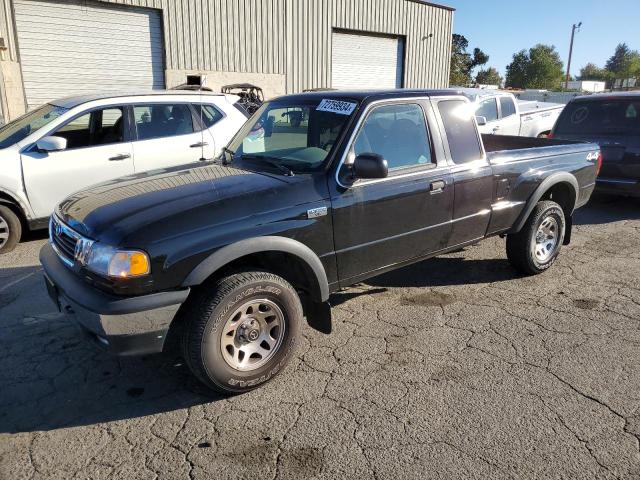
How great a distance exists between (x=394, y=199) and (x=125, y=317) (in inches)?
79.5

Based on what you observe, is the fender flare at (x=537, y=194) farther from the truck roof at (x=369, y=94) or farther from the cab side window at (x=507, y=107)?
the cab side window at (x=507, y=107)

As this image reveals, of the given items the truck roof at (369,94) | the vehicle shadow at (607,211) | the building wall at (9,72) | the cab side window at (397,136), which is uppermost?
the building wall at (9,72)

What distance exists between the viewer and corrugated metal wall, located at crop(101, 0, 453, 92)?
16.0m

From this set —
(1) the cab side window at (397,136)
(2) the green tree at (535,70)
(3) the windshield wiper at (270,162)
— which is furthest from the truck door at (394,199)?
(2) the green tree at (535,70)

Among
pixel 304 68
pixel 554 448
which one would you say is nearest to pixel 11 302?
pixel 554 448

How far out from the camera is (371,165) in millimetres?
3309

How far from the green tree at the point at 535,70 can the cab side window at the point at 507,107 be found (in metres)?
91.2

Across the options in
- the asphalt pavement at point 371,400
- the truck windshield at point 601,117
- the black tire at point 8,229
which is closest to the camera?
the asphalt pavement at point 371,400

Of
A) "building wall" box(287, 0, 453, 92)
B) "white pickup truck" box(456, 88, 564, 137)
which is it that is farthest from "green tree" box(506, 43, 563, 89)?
"white pickup truck" box(456, 88, 564, 137)

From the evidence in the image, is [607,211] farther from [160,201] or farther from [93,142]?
[93,142]

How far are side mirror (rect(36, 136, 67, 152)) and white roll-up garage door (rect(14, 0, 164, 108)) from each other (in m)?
9.60

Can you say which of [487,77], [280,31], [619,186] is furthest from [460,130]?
[487,77]

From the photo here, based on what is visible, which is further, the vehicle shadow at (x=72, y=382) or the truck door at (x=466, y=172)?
the truck door at (x=466, y=172)

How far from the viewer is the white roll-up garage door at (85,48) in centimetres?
1357
